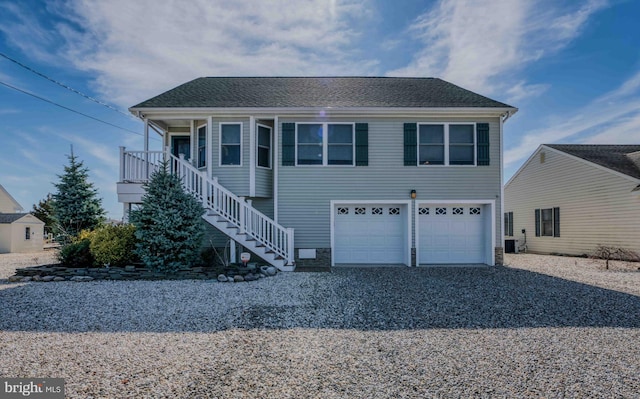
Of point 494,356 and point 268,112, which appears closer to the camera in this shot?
point 494,356

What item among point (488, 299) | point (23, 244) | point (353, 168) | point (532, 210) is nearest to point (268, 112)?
point (353, 168)

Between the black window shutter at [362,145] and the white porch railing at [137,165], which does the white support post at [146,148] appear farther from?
the black window shutter at [362,145]

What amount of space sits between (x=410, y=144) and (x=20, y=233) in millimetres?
22322

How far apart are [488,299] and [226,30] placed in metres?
10.7

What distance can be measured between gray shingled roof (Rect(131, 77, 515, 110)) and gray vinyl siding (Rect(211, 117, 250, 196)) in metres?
0.56

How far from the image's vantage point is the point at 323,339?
4.24 m

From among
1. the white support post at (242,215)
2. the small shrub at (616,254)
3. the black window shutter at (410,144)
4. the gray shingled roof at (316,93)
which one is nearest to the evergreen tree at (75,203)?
the gray shingled roof at (316,93)

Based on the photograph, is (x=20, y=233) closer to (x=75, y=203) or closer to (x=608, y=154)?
(x=75, y=203)

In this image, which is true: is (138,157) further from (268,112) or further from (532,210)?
(532,210)

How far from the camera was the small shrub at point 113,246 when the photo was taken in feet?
27.7

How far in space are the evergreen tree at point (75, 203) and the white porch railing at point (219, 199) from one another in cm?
470

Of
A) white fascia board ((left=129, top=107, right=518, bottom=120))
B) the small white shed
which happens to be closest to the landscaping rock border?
white fascia board ((left=129, top=107, right=518, bottom=120))

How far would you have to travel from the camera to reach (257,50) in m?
12.7

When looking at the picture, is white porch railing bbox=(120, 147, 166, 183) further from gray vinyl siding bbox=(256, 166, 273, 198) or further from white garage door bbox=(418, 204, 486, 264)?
white garage door bbox=(418, 204, 486, 264)
